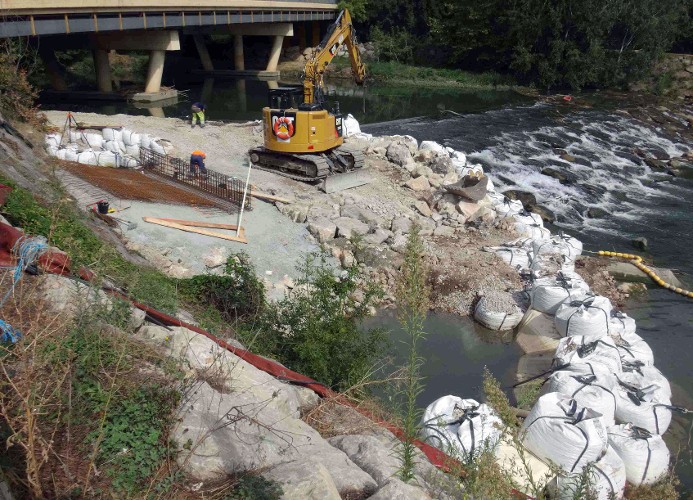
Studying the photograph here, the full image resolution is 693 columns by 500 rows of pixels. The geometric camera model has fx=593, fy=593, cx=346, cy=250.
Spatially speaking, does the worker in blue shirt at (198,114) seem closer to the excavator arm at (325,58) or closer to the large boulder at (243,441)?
the excavator arm at (325,58)

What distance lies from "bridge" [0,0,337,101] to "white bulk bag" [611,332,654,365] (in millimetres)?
18800

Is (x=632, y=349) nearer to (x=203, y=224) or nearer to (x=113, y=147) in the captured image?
(x=203, y=224)

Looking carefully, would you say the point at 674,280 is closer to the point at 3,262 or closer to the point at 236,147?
the point at 236,147

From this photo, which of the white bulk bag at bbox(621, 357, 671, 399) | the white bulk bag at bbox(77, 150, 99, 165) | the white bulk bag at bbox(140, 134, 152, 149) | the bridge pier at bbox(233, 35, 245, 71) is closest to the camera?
the white bulk bag at bbox(621, 357, 671, 399)

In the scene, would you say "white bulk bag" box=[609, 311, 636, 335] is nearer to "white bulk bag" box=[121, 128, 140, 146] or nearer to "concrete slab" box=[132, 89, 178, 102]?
"white bulk bag" box=[121, 128, 140, 146]

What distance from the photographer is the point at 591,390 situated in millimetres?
7312

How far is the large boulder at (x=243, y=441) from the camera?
4102mm

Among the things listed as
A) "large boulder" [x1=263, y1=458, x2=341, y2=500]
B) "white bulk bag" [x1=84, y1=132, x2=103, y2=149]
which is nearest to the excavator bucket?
"white bulk bag" [x1=84, y1=132, x2=103, y2=149]

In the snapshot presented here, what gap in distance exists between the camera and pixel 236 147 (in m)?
17.0

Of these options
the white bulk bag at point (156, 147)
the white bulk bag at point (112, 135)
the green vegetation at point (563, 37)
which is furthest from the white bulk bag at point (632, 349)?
the green vegetation at point (563, 37)

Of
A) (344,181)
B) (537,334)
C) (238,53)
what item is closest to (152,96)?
(238,53)

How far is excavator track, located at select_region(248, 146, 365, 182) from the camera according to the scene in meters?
14.6

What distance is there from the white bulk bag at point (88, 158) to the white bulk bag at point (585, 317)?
426 inches

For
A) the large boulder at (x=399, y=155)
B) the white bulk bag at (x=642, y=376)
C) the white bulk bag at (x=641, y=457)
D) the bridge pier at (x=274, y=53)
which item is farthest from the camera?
the bridge pier at (x=274, y=53)
